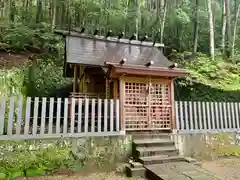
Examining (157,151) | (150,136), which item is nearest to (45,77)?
(150,136)

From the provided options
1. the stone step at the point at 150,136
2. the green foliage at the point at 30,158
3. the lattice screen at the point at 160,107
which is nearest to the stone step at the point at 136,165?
the stone step at the point at 150,136

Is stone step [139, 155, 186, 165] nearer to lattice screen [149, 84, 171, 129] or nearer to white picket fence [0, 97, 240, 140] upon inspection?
white picket fence [0, 97, 240, 140]

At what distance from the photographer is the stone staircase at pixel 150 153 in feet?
16.3

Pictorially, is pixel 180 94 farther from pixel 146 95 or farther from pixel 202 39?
pixel 202 39

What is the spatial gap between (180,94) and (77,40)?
567 cm

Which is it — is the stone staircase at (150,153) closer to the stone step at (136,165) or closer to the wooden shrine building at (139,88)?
the stone step at (136,165)

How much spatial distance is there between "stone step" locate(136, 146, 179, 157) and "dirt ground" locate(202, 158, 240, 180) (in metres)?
0.85

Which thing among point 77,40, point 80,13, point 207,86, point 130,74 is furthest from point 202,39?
point 130,74

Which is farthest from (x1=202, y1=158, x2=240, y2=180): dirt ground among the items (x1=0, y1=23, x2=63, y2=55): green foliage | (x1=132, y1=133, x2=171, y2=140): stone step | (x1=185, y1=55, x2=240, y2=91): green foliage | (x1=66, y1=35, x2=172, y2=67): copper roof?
(x1=0, y1=23, x2=63, y2=55): green foliage

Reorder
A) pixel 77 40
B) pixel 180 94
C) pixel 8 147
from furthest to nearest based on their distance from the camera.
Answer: pixel 180 94, pixel 77 40, pixel 8 147

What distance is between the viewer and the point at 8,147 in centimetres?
473

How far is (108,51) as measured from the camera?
917 cm

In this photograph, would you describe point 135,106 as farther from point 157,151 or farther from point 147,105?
point 157,151

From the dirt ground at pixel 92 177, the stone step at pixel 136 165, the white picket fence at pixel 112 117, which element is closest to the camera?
the dirt ground at pixel 92 177
